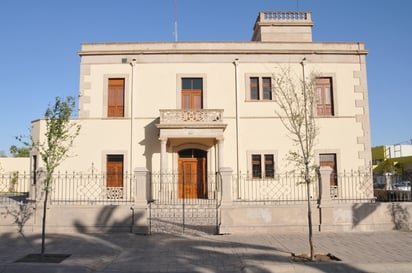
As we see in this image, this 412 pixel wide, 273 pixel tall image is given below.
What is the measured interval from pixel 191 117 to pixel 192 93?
2.09 metres

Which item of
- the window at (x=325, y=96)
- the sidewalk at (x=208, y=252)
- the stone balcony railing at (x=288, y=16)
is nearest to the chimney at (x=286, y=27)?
the stone balcony railing at (x=288, y=16)

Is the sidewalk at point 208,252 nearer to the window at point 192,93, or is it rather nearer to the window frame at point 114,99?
the window frame at point 114,99

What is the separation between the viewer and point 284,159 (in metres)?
19.2

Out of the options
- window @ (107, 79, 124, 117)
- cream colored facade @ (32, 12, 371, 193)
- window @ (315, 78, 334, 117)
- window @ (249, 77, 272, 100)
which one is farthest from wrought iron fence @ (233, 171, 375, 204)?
window @ (107, 79, 124, 117)

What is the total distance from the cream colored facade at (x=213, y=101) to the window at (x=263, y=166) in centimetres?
27

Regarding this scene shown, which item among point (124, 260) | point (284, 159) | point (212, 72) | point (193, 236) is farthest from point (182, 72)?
point (124, 260)

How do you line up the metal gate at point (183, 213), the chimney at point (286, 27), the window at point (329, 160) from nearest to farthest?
the metal gate at point (183, 213) → the window at point (329, 160) → the chimney at point (286, 27)

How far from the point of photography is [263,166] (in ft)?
63.4

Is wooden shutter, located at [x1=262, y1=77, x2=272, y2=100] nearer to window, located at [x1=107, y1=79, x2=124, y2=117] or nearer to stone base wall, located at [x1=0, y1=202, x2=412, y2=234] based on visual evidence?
window, located at [x1=107, y1=79, x2=124, y2=117]

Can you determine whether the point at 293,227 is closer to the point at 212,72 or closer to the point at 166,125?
the point at 166,125

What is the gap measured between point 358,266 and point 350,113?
13.9m

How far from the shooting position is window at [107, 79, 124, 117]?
1998cm

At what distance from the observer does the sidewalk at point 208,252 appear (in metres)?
7.30

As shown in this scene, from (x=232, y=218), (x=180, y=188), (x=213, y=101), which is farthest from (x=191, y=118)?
(x=232, y=218)
